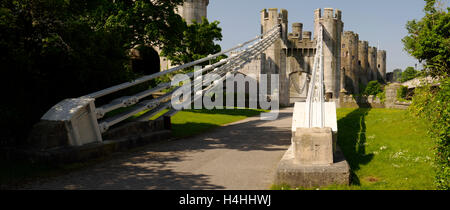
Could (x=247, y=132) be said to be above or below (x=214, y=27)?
below

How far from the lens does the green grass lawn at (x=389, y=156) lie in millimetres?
6464

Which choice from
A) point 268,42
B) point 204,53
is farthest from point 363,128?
point 268,42

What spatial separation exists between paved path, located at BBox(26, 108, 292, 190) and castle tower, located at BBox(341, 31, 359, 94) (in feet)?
160

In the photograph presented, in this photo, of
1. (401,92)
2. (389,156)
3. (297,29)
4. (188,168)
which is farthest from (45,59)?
(297,29)

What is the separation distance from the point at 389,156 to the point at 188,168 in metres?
4.62

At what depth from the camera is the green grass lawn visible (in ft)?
21.2

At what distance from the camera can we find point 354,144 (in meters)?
10.0

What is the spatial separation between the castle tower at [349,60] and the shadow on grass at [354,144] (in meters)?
45.4

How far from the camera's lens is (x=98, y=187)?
6832 mm

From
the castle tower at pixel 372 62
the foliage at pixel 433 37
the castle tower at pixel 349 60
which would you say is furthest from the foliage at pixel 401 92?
the castle tower at pixel 372 62
